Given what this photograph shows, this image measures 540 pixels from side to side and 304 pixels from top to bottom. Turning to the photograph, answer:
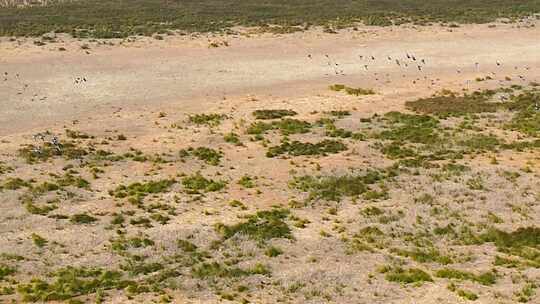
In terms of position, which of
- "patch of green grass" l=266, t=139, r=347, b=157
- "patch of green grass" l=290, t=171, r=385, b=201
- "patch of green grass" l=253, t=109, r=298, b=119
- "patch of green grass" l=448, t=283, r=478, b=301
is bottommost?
"patch of green grass" l=448, t=283, r=478, b=301

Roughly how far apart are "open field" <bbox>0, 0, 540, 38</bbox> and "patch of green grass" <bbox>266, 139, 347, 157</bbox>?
4959 cm

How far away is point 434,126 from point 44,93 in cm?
3759

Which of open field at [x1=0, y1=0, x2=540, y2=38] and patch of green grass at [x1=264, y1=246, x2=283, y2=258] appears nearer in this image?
patch of green grass at [x1=264, y1=246, x2=283, y2=258]

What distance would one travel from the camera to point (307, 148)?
4719 centimetres

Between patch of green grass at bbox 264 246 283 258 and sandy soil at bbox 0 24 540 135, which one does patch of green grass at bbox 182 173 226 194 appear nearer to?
patch of green grass at bbox 264 246 283 258

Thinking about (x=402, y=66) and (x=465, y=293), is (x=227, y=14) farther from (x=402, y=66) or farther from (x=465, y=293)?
(x=465, y=293)

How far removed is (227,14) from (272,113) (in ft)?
182

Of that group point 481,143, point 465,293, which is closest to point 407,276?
point 465,293

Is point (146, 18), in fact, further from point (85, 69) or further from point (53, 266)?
point (53, 266)

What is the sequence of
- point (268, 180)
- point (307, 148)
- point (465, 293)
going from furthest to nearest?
point (307, 148), point (268, 180), point (465, 293)

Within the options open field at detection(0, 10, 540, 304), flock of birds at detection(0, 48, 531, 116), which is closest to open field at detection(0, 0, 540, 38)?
open field at detection(0, 10, 540, 304)

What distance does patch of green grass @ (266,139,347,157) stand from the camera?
153ft

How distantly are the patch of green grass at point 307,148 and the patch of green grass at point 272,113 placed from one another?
23.2 feet

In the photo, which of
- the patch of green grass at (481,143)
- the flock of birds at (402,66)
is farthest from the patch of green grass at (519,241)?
the flock of birds at (402,66)
